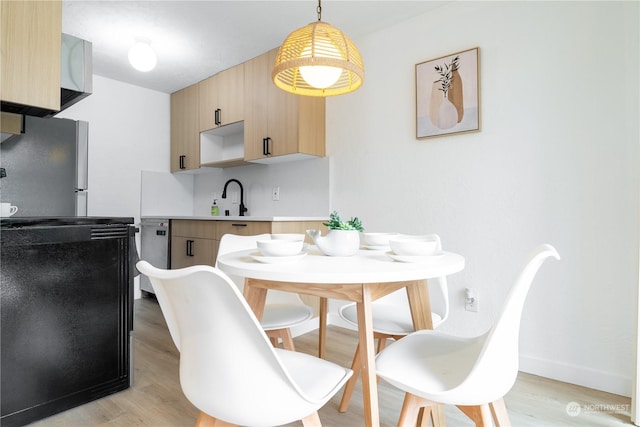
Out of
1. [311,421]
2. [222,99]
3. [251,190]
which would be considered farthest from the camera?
[251,190]

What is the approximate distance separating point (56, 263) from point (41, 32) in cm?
108

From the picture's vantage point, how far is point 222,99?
11.6 ft

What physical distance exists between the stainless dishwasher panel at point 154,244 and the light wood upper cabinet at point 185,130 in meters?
0.71

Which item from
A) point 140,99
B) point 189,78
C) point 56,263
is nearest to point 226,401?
point 56,263

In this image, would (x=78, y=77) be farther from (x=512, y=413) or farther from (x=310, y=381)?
(x=512, y=413)

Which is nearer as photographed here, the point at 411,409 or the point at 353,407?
the point at 411,409

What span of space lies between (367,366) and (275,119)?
2417mm

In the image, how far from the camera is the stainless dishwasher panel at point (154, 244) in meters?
Result: 3.60

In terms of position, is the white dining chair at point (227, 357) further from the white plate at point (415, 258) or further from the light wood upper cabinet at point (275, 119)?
the light wood upper cabinet at point (275, 119)

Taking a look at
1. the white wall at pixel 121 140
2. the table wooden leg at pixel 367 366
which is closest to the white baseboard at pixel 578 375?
the table wooden leg at pixel 367 366

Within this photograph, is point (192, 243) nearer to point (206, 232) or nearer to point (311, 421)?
point (206, 232)

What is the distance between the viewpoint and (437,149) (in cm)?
244
